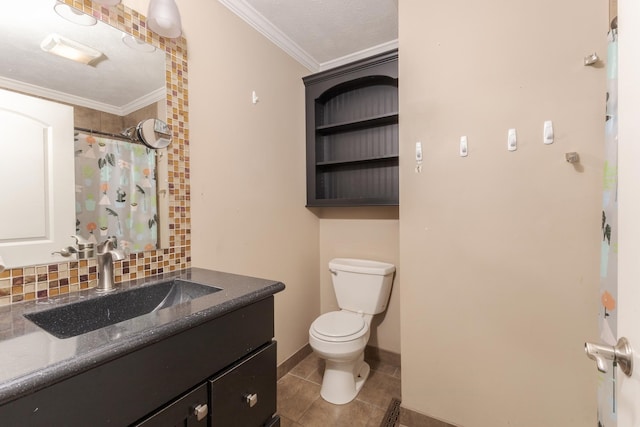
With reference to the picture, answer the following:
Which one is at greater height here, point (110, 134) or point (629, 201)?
point (110, 134)

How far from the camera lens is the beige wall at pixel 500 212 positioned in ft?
3.85

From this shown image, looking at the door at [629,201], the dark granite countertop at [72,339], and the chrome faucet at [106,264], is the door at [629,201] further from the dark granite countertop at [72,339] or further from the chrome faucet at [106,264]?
the chrome faucet at [106,264]

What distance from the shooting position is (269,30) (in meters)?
1.86

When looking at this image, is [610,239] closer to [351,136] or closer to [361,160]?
[361,160]

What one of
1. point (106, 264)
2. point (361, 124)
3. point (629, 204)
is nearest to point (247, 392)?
point (106, 264)

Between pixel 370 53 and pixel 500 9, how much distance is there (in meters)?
1.02

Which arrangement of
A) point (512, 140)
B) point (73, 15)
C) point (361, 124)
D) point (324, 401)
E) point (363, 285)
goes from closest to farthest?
point (73, 15) → point (512, 140) → point (324, 401) → point (363, 285) → point (361, 124)

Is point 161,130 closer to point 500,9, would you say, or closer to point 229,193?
point 229,193

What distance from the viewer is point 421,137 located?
1.50 metres

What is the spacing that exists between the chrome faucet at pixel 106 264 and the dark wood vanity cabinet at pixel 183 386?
527 millimetres

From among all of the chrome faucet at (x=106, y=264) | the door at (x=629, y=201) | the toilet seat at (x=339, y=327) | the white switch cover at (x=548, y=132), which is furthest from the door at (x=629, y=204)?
the chrome faucet at (x=106, y=264)

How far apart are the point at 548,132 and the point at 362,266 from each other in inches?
52.2

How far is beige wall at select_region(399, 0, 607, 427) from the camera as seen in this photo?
1.17 metres

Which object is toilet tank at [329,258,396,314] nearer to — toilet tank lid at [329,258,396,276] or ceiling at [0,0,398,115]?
toilet tank lid at [329,258,396,276]
